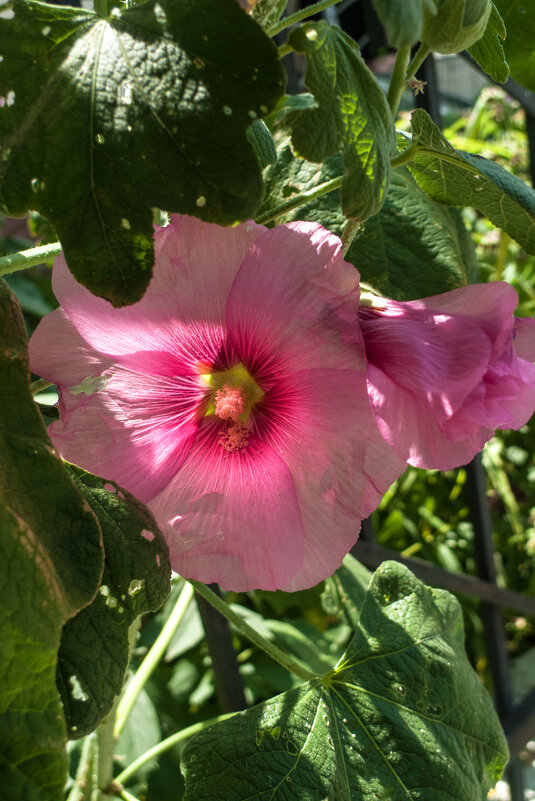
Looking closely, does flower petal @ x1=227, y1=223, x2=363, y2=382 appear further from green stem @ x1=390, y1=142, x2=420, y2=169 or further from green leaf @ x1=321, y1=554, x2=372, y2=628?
green leaf @ x1=321, y1=554, x2=372, y2=628

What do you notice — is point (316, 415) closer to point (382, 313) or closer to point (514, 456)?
point (382, 313)

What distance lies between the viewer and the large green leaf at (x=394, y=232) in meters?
0.53

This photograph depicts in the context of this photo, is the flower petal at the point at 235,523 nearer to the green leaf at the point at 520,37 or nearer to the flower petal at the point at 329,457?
the flower petal at the point at 329,457

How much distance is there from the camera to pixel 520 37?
0.62 m

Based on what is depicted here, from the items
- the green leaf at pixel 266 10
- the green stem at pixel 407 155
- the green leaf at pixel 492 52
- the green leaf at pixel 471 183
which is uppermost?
the green leaf at pixel 266 10

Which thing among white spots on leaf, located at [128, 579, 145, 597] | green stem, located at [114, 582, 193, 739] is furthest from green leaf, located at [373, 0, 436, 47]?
green stem, located at [114, 582, 193, 739]

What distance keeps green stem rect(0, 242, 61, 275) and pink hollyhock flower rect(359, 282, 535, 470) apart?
18 centimetres

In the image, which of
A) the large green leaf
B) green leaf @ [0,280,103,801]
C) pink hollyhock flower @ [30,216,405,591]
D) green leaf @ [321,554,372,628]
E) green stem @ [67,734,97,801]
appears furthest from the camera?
green leaf @ [321,554,372,628]

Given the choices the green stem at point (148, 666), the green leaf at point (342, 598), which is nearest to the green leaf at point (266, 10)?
the green stem at point (148, 666)

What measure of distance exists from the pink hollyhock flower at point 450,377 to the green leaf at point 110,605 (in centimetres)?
13

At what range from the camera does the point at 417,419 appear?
1.10 feet

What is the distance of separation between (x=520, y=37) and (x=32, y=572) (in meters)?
0.55

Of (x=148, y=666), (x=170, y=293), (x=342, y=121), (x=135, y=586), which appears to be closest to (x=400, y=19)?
(x=342, y=121)

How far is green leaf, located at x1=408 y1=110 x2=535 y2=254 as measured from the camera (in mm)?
418
